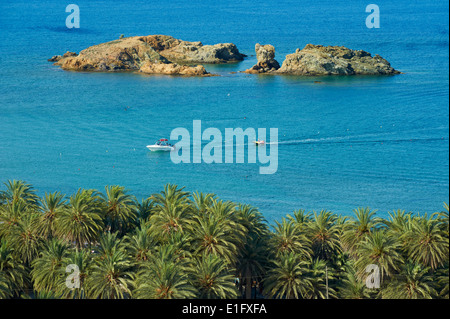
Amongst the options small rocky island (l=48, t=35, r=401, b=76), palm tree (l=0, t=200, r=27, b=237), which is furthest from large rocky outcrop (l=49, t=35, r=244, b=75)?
palm tree (l=0, t=200, r=27, b=237)

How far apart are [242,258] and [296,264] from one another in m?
3.37

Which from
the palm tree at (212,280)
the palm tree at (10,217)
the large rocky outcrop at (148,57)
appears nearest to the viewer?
the palm tree at (212,280)

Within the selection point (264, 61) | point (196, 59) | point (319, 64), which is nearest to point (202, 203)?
point (319, 64)

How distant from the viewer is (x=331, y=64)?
4818 inches

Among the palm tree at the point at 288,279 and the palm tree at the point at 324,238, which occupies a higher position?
the palm tree at the point at 324,238

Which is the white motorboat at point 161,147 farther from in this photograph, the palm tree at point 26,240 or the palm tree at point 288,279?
the palm tree at point 288,279

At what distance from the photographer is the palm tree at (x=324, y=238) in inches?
1892

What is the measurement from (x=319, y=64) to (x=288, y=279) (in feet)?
270

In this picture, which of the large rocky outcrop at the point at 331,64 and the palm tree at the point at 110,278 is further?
the large rocky outcrop at the point at 331,64

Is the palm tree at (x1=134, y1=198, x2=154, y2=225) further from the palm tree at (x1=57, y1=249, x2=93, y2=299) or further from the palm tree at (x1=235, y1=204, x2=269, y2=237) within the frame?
the palm tree at (x1=57, y1=249, x2=93, y2=299)

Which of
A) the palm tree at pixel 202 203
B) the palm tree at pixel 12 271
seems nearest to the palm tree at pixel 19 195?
the palm tree at pixel 12 271

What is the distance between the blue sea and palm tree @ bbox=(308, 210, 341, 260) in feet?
58.3

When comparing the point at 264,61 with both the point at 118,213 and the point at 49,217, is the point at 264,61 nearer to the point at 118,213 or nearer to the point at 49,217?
the point at 118,213
